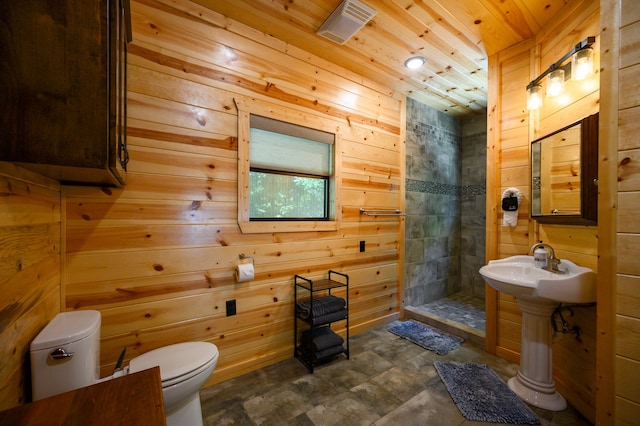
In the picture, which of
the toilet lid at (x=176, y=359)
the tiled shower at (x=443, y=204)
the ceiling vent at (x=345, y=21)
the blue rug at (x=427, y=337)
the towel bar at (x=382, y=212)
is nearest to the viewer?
the toilet lid at (x=176, y=359)

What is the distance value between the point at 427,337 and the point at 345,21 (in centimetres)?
291

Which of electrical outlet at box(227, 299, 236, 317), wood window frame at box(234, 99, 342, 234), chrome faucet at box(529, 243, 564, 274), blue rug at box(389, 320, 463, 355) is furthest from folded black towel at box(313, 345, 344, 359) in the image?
chrome faucet at box(529, 243, 564, 274)

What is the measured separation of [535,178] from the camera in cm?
211

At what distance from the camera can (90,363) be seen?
1.17 meters

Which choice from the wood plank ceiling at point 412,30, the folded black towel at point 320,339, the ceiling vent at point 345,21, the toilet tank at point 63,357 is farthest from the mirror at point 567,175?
→ the toilet tank at point 63,357

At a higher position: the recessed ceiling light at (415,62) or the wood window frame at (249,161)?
the recessed ceiling light at (415,62)

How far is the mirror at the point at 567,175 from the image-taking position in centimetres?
161

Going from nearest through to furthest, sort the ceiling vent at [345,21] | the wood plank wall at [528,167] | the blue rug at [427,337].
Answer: the wood plank wall at [528,167]
the ceiling vent at [345,21]
the blue rug at [427,337]

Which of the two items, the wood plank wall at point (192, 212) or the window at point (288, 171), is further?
the window at point (288, 171)

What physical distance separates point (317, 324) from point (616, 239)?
5.99 feet

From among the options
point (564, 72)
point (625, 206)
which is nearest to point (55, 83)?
point (625, 206)

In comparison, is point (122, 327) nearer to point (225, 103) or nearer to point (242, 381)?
point (242, 381)

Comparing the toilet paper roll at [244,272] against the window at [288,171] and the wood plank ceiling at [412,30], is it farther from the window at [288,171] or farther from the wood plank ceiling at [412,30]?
the wood plank ceiling at [412,30]

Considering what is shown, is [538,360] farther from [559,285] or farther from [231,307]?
[231,307]
